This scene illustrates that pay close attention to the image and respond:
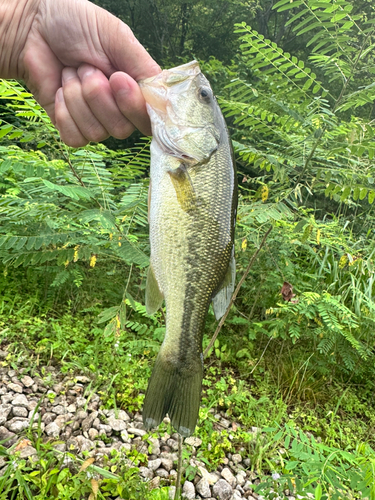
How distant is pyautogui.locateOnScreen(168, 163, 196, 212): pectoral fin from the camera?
1359 millimetres

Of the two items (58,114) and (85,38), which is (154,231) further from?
(85,38)

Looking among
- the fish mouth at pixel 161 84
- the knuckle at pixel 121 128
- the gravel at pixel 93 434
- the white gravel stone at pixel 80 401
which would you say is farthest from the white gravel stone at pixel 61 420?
the fish mouth at pixel 161 84

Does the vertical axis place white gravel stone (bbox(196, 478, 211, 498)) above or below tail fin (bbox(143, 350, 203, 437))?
below

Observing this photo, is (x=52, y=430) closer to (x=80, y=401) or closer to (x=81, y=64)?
(x=80, y=401)

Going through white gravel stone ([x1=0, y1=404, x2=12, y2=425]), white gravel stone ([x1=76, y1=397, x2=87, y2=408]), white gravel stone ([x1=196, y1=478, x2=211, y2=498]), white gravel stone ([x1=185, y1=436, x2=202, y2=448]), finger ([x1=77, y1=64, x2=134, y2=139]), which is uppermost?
finger ([x1=77, y1=64, x2=134, y2=139])

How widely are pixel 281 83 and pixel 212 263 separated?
1.31 meters

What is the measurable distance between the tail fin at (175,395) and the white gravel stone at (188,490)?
1450mm

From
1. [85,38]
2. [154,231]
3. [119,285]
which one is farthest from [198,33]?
[154,231]

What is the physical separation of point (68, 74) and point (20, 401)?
2.41 metres

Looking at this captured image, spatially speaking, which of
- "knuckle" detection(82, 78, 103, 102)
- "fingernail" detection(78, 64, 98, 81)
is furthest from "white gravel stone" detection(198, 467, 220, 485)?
"fingernail" detection(78, 64, 98, 81)

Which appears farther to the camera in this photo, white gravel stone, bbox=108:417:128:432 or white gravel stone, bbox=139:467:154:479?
white gravel stone, bbox=108:417:128:432

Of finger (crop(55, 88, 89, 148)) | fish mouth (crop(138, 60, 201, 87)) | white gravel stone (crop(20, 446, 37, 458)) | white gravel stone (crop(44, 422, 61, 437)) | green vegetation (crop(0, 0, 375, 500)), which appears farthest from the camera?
white gravel stone (crop(44, 422, 61, 437))

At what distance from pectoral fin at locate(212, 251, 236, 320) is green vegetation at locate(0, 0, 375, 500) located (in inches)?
21.3

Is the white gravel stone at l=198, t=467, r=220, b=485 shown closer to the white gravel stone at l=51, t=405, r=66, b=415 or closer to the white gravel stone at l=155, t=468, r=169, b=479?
the white gravel stone at l=155, t=468, r=169, b=479
